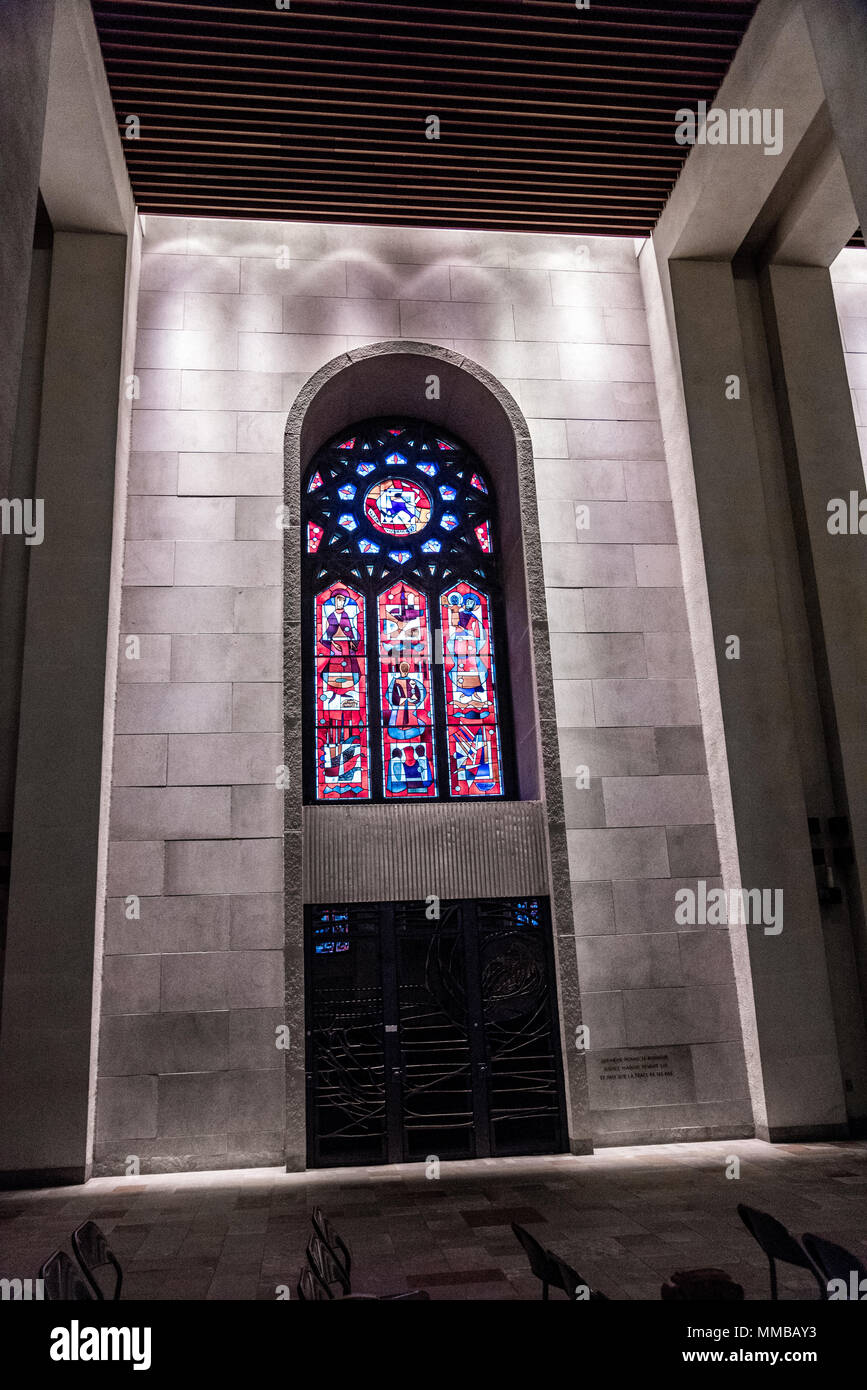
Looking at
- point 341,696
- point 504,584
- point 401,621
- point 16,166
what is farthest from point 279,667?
point 16,166

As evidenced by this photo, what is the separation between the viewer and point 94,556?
9578 millimetres

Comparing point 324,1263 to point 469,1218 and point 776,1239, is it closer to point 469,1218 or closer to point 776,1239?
point 776,1239

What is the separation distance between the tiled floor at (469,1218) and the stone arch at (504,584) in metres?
0.95

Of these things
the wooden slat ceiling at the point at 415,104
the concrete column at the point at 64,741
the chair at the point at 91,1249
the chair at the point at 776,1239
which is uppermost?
the wooden slat ceiling at the point at 415,104

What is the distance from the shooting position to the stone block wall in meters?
9.05

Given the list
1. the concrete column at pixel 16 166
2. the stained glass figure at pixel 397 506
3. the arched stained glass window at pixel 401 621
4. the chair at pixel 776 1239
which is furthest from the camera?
the stained glass figure at pixel 397 506

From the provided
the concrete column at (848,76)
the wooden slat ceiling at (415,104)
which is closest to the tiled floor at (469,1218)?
the concrete column at (848,76)

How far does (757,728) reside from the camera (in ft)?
32.4

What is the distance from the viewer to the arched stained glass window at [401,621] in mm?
10727

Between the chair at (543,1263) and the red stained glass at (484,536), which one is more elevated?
the red stained glass at (484,536)

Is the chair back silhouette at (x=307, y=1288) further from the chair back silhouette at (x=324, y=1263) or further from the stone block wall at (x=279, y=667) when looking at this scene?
the stone block wall at (x=279, y=667)

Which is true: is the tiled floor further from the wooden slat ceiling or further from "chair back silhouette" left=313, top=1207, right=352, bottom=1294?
the wooden slat ceiling

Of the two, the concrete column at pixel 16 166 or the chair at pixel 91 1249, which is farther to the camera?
the concrete column at pixel 16 166

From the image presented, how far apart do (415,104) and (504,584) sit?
5209mm
